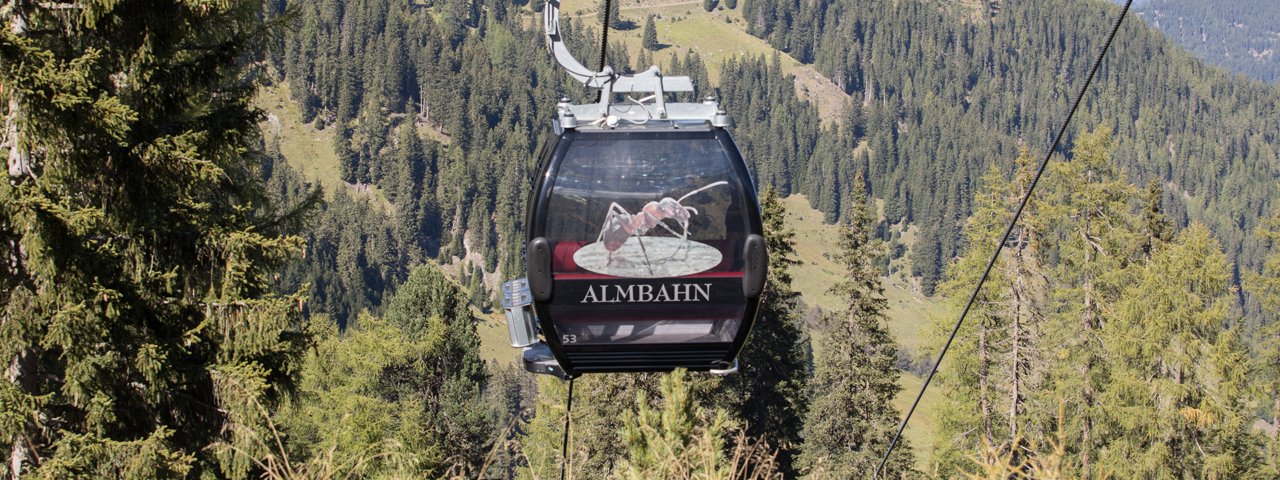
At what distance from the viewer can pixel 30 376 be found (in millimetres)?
8836

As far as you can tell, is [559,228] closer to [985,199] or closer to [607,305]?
[607,305]

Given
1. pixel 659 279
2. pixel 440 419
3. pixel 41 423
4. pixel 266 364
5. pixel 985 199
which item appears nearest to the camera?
pixel 41 423

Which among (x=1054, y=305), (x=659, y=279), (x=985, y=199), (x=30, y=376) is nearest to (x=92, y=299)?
(x=30, y=376)

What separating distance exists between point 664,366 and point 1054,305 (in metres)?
26.5

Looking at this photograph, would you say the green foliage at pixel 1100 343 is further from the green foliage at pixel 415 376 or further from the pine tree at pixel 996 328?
the green foliage at pixel 415 376

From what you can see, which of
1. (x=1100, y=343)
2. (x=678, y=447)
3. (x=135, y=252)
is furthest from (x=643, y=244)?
(x=1100, y=343)

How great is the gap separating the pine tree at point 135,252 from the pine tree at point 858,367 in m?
23.4

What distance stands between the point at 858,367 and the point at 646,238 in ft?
79.6

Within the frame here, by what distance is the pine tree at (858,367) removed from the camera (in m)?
32.3

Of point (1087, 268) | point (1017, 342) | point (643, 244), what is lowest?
point (1017, 342)

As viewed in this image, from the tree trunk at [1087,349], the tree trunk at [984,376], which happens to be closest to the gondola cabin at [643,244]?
the tree trunk at [984,376]

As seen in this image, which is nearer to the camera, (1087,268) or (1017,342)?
(1017,342)

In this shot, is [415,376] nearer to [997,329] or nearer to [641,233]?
[997,329]

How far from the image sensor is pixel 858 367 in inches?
1276
